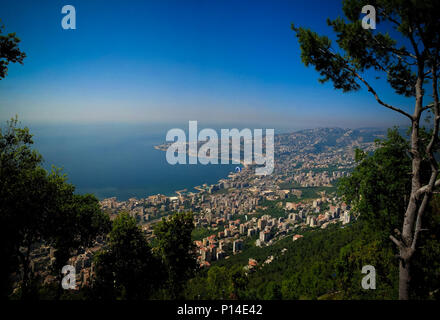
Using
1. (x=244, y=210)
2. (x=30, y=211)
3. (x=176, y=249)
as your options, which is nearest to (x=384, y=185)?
(x=176, y=249)

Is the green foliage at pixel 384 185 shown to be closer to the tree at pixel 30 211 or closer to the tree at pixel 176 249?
the tree at pixel 176 249

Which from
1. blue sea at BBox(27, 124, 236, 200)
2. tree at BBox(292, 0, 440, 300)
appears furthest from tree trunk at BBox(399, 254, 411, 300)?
blue sea at BBox(27, 124, 236, 200)

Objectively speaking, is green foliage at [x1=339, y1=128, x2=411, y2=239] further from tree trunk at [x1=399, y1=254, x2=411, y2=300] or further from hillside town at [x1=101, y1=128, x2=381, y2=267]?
hillside town at [x1=101, y1=128, x2=381, y2=267]

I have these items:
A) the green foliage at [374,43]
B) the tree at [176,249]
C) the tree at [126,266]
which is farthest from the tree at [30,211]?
the green foliage at [374,43]

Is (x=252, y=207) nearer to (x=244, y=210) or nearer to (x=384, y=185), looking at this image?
(x=244, y=210)

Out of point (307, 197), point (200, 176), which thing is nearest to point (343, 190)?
point (307, 197)

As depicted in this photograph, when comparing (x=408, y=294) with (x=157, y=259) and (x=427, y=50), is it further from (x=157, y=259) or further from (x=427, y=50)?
(x=157, y=259)
